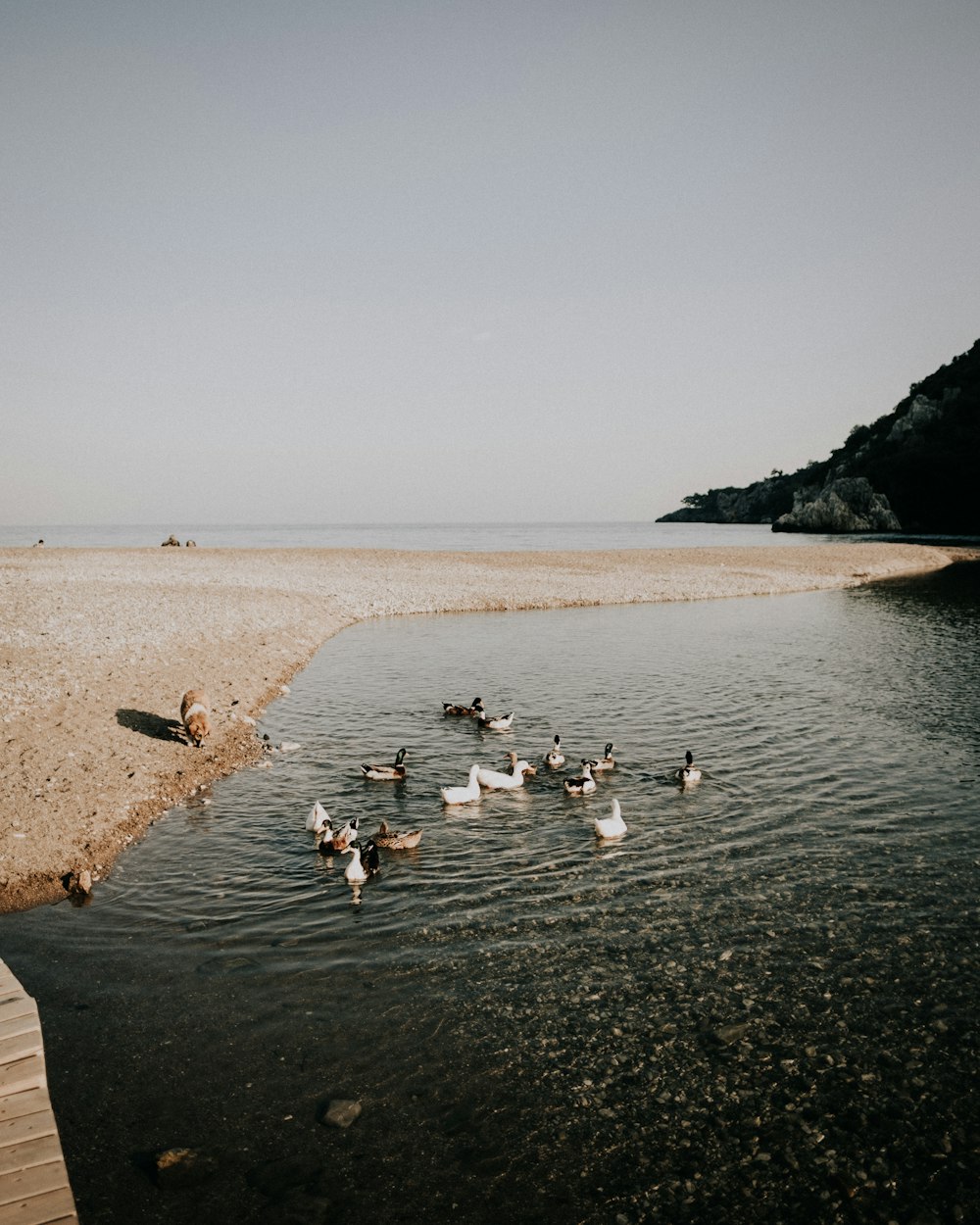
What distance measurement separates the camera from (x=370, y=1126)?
8.10 m

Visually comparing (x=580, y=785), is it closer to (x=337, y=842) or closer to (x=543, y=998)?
(x=337, y=842)

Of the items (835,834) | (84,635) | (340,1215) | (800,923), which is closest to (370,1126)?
(340,1215)

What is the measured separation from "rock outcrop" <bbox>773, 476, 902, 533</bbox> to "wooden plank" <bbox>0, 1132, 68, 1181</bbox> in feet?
531

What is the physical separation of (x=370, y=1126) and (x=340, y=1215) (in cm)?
106

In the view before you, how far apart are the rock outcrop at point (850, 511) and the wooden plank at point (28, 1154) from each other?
531ft

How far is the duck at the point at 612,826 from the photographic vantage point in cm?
1511

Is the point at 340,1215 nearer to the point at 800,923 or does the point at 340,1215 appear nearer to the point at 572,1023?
the point at 572,1023

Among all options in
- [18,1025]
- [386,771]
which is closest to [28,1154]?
[18,1025]

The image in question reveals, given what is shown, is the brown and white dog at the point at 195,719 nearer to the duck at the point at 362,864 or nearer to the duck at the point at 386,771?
the duck at the point at 386,771

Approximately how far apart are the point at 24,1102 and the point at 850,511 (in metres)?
165

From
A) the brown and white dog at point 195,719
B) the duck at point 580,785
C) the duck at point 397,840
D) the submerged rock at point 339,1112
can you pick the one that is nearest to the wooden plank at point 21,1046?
the submerged rock at point 339,1112

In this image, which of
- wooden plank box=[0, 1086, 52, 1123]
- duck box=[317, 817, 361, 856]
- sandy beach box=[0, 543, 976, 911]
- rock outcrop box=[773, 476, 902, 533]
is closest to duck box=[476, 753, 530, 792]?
duck box=[317, 817, 361, 856]

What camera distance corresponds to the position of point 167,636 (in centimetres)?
3131

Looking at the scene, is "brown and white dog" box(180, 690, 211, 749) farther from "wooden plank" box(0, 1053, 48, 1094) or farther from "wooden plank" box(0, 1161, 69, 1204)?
"wooden plank" box(0, 1161, 69, 1204)
